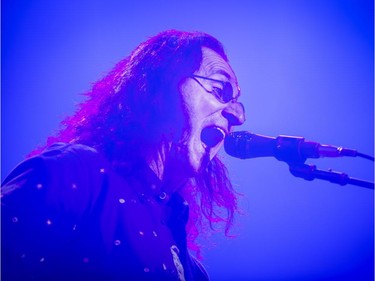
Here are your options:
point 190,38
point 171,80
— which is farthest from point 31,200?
point 190,38

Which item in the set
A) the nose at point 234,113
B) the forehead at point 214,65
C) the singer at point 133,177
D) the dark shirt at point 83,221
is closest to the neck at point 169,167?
the singer at point 133,177

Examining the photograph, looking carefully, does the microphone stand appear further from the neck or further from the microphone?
the neck

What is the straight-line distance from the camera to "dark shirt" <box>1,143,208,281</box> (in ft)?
3.23

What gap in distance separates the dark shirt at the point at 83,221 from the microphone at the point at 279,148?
0.53 meters

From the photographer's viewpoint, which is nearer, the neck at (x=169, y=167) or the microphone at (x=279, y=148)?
the microphone at (x=279, y=148)

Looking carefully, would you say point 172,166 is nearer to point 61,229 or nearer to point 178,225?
point 178,225

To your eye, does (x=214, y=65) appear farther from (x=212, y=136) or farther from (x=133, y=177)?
(x=133, y=177)

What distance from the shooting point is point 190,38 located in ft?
7.05

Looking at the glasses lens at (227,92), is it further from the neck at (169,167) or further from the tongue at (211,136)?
the neck at (169,167)

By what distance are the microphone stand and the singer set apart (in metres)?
0.59

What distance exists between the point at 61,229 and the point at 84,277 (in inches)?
10.3

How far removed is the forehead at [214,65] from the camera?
205cm

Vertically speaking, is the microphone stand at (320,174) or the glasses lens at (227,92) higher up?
the glasses lens at (227,92)

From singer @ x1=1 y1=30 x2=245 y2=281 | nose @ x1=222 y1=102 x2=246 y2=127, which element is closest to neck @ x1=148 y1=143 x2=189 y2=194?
singer @ x1=1 y1=30 x2=245 y2=281
